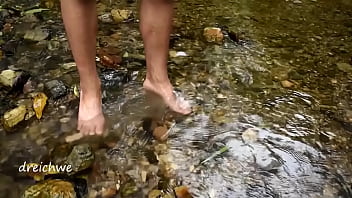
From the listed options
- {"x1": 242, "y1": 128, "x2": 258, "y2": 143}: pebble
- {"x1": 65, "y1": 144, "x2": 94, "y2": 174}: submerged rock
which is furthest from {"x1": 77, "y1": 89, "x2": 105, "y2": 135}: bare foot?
{"x1": 242, "y1": 128, "x2": 258, "y2": 143}: pebble

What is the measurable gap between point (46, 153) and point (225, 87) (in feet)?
2.53

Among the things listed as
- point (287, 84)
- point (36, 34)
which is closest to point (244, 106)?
point (287, 84)

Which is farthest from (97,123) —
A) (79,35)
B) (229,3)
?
(229,3)

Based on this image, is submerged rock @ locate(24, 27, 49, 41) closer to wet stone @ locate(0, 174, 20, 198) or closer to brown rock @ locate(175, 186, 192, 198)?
wet stone @ locate(0, 174, 20, 198)

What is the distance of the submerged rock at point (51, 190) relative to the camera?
169 centimetres

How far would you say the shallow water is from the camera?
1.85 meters

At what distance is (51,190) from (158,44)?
0.67 metres

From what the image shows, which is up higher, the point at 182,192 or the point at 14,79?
the point at 14,79

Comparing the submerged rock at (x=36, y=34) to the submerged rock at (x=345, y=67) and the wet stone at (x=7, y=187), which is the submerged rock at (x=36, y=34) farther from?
the submerged rock at (x=345, y=67)

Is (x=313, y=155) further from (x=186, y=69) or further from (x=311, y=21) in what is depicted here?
(x=311, y=21)

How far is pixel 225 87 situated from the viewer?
2256 mm

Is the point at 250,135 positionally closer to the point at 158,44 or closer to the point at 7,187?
the point at 158,44

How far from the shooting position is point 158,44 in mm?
2037

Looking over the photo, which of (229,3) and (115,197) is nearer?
(115,197)
